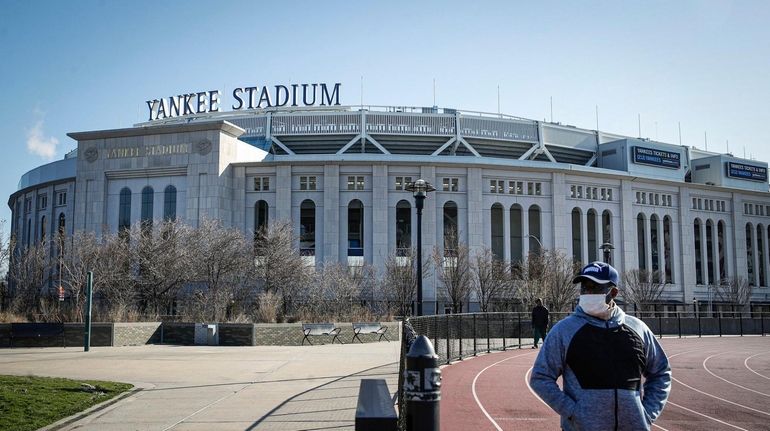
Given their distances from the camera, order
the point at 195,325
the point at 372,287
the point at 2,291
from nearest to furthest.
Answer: the point at 195,325 < the point at 2,291 < the point at 372,287

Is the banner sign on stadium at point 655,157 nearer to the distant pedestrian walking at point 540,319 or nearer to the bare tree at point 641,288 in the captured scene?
the bare tree at point 641,288

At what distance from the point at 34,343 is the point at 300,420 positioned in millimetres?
21674

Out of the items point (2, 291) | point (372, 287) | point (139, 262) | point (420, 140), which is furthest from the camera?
point (420, 140)

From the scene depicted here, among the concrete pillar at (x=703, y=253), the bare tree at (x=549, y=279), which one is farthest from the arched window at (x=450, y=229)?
the concrete pillar at (x=703, y=253)

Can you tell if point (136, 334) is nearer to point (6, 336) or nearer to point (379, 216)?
point (6, 336)

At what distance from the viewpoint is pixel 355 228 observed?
68.8 meters

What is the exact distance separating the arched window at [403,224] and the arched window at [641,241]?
83.3ft

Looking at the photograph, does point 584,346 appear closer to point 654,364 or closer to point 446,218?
point 654,364

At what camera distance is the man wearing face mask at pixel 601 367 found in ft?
15.7

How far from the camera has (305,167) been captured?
6669cm

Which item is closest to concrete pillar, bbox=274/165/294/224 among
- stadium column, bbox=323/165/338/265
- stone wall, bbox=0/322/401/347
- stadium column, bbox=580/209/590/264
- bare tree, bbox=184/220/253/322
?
stadium column, bbox=323/165/338/265

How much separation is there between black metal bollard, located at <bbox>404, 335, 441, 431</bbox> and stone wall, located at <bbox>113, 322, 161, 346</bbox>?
2608 centimetres

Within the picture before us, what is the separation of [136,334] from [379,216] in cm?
3786

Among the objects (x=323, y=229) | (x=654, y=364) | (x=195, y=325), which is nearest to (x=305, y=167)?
(x=323, y=229)
